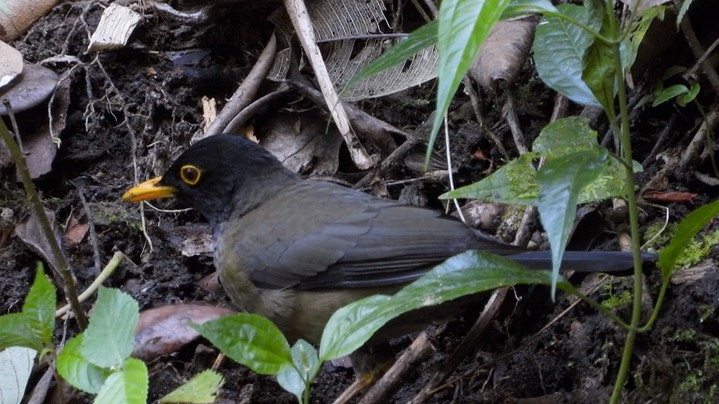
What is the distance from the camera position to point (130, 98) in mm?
5332

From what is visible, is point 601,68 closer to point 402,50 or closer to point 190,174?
point 402,50

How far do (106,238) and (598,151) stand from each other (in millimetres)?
3063

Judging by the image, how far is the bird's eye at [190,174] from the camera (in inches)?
182

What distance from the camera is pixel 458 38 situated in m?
1.84

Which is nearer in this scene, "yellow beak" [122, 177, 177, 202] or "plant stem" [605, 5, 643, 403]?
"plant stem" [605, 5, 643, 403]

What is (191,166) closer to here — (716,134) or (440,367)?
(440,367)

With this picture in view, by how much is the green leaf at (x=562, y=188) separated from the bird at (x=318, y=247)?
1075 mm

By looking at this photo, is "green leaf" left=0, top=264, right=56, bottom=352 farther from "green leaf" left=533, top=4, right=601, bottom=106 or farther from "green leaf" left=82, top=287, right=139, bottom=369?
"green leaf" left=533, top=4, right=601, bottom=106

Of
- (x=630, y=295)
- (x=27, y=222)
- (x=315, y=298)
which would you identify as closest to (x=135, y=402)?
(x=315, y=298)

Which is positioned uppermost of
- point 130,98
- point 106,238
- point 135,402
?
point 135,402

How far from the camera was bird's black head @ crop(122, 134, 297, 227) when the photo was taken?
4.61 meters

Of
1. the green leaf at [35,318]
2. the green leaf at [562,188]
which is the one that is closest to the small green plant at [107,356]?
the green leaf at [35,318]

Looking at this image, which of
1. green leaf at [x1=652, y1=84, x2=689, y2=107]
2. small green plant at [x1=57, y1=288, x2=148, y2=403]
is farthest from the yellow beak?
green leaf at [x1=652, y1=84, x2=689, y2=107]

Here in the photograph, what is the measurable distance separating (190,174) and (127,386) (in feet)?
6.77
